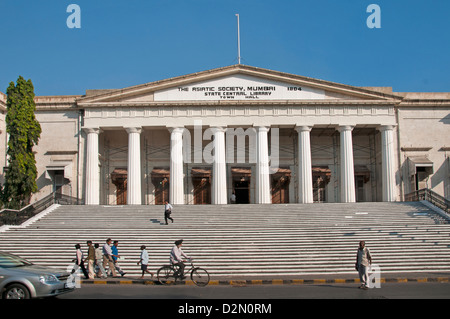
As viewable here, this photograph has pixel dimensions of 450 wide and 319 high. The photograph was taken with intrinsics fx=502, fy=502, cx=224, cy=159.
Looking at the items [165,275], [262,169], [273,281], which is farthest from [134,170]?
[273,281]

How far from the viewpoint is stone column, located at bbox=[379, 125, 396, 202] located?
1410 inches

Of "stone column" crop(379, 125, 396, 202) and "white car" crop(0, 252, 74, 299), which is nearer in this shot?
"white car" crop(0, 252, 74, 299)

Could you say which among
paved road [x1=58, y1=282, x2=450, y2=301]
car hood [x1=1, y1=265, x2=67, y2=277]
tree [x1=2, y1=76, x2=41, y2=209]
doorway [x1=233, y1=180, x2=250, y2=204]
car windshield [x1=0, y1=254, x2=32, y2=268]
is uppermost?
tree [x1=2, y1=76, x2=41, y2=209]

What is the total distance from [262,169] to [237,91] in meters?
5.99

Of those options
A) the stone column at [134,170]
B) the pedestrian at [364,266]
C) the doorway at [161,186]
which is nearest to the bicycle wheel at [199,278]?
the pedestrian at [364,266]

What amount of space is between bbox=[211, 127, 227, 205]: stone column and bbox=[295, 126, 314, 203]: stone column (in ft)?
17.9

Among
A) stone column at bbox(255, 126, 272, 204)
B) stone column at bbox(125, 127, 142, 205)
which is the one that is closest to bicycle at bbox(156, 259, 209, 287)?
stone column at bbox(255, 126, 272, 204)

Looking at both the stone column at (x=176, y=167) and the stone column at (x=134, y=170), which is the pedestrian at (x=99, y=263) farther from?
the stone column at (x=134, y=170)

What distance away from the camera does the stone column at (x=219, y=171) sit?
34969mm

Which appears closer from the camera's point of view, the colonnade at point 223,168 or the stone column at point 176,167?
the stone column at point 176,167

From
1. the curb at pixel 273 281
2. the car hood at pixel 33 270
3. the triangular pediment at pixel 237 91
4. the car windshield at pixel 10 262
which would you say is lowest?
the curb at pixel 273 281

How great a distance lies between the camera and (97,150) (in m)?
36.5

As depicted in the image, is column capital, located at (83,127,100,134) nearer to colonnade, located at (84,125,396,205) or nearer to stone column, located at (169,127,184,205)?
colonnade, located at (84,125,396,205)

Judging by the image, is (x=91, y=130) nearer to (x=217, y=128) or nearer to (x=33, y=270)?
(x=217, y=128)
